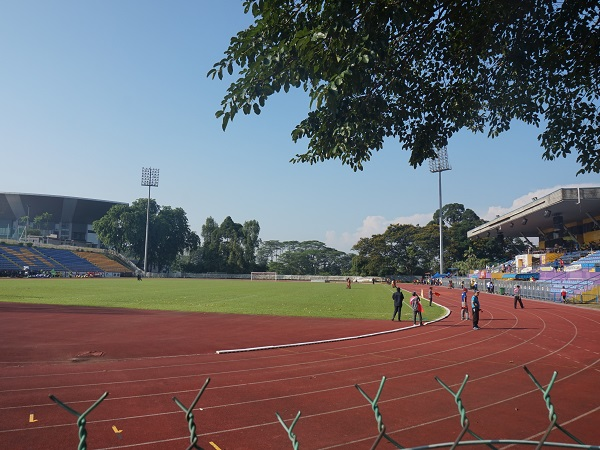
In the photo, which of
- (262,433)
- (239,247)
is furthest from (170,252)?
(262,433)

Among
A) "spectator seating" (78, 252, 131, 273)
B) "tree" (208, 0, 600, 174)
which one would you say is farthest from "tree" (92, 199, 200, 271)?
"tree" (208, 0, 600, 174)

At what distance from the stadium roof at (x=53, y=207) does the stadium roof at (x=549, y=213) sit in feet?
314

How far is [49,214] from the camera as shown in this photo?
11044cm

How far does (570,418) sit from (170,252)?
98.4 m

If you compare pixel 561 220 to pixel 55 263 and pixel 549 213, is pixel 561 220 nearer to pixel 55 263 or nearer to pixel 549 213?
pixel 549 213

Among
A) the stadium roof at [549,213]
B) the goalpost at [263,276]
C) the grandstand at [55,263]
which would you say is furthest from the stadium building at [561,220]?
the grandstand at [55,263]

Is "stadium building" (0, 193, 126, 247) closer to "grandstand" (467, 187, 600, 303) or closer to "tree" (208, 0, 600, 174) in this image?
"grandstand" (467, 187, 600, 303)

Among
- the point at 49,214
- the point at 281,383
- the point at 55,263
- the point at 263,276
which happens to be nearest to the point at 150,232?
the point at 55,263

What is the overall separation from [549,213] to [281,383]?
153ft

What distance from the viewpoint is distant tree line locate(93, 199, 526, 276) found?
81312 mm

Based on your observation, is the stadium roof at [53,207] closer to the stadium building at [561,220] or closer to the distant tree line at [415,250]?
the distant tree line at [415,250]

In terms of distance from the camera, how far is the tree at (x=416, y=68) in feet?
15.9

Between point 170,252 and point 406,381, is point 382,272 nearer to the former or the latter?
point 170,252

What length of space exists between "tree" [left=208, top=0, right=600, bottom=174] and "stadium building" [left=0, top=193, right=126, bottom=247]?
112407 mm
